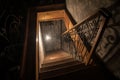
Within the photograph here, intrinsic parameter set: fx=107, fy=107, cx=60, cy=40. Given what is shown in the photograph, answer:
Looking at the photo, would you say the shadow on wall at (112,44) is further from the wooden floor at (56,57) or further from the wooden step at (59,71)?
the wooden floor at (56,57)

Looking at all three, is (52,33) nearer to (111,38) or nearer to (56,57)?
(56,57)

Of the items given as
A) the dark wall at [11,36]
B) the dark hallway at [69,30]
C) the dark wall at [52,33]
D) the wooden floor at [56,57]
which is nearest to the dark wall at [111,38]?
the dark hallway at [69,30]

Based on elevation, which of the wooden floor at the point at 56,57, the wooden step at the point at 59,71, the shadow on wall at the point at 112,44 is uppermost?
the shadow on wall at the point at 112,44

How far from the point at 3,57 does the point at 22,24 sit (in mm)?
1506

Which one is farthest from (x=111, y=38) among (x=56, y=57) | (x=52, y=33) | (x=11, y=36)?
(x=52, y=33)

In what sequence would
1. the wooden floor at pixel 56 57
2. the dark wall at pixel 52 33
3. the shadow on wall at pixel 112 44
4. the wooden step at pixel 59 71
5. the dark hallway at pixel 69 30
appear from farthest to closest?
the dark wall at pixel 52 33
the wooden floor at pixel 56 57
the wooden step at pixel 59 71
the dark hallway at pixel 69 30
the shadow on wall at pixel 112 44

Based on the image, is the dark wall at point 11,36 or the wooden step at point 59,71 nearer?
the wooden step at point 59,71

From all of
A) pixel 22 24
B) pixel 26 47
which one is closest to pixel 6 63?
pixel 26 47

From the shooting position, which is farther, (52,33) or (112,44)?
(52,33)

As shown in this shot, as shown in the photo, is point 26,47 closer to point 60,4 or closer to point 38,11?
point 38,11

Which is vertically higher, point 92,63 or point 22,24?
point 22,24

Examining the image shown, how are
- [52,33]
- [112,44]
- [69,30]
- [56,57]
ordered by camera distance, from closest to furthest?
[112,44], [69,30], [56,57], [52,33]

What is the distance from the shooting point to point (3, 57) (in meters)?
2.81

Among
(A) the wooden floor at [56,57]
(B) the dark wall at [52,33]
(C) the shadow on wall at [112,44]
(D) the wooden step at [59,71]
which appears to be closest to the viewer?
(C) the shadow on wall at [112,44]
